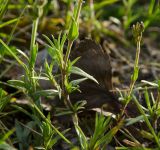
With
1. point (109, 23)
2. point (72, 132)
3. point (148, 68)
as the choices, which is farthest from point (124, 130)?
point (109, 23)

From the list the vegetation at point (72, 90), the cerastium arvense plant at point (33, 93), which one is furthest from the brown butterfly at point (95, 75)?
the cerastium arvense plant at point (33, 93)

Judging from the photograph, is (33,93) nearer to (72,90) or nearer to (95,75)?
(72,90)

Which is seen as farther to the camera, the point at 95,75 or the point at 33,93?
the point at 95,75

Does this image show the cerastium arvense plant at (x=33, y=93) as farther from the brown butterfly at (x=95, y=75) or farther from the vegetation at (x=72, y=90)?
the brown butterfly at (x=95, y=75)

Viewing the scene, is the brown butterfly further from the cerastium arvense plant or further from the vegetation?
the cerastium arvense plant

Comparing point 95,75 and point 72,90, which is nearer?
point 72,90

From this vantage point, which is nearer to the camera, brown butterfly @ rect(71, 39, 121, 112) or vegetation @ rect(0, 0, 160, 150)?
vegetation @ rect(0, 0, 160, 150)

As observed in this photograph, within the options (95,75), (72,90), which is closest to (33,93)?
(72,90)

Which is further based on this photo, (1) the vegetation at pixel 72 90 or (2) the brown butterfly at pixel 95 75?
(2) the brown butterfly at pixel 95 75

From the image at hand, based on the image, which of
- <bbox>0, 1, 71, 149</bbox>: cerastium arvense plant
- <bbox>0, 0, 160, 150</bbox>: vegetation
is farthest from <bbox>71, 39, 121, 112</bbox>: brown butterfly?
<bbox>0, 1, 71, 149</bbox>: cerastium arvense plant
